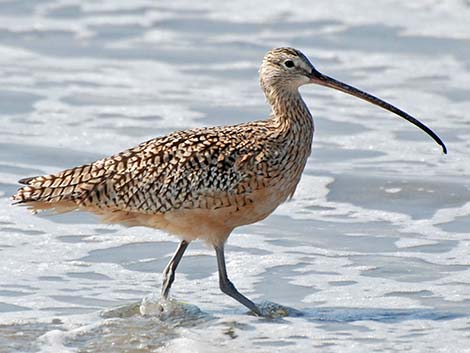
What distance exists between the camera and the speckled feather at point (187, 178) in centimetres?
883

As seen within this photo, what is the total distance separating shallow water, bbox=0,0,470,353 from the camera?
8688 millimetres

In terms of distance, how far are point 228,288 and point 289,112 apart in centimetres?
118

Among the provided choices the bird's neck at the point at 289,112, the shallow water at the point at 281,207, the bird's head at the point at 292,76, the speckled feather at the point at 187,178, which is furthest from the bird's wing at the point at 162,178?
the shallow water at the point at 281,207

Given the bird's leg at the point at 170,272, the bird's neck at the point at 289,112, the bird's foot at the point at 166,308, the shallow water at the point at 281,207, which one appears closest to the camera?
the shallow water at the point at 281,207

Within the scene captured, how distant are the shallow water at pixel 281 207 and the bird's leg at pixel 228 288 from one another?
0.10 meters

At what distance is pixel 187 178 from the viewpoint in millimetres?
8852

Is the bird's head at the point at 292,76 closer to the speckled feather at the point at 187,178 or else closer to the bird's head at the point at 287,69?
the bird's head at the point at 287,69

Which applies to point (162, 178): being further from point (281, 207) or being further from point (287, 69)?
point (281, 207)

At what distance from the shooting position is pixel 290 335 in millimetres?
8531

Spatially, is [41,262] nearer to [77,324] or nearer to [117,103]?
[77,324]

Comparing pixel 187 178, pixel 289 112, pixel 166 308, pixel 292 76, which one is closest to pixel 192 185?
pixel 187 178

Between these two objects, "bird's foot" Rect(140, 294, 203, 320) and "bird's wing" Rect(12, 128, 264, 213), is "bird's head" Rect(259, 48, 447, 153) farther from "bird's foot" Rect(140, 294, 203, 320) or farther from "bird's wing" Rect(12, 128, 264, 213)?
"bird's foot" Rect(140, 294, 203, 320)

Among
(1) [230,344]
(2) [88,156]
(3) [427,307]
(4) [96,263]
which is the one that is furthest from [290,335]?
(2) [88,156]

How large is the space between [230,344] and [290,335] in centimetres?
37
